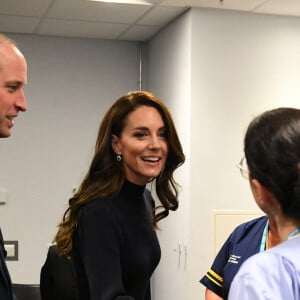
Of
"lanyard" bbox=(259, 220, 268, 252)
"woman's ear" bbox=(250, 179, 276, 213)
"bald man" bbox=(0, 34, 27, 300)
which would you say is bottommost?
"lanyard" bbox=(259, 220, 268, 252)

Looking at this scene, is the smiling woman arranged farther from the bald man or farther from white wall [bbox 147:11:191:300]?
white wall [bbox 147:11:191:300]

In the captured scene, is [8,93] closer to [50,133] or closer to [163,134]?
[163,134]

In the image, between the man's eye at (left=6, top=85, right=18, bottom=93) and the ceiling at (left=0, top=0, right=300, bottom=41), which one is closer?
the man's eye at (left=6, top=85, right=18, bottom=93)

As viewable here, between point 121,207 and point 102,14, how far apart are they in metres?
2.39

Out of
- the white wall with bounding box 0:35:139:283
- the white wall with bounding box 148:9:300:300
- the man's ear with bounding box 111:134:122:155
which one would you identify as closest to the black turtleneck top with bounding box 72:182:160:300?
the man's ear with bounding box 111:134:122:155

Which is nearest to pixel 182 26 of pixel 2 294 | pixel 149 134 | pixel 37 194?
pixel 37 194

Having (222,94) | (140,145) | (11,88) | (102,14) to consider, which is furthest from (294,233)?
(102,14)

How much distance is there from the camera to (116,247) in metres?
1.66

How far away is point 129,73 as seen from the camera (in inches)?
183

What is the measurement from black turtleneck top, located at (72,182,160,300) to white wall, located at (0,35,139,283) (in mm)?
2692

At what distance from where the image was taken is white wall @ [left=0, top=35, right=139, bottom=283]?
439 centimetres

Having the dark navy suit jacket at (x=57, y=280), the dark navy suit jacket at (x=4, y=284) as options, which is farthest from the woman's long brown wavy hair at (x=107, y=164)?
the dark navy suit jacket at (x=57, y=280)

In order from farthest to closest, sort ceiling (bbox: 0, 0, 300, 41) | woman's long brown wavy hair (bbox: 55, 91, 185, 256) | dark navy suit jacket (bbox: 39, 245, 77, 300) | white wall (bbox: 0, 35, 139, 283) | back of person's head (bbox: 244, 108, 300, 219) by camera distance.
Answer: white wall (bbox: 0, 35, 139, 283), ceiling (bbox: 0, 0, 300, 41), dark navy suit jacket (bbox: 39, 245, 77, 300), woman's long brown wavy hair (bbox: 55, 91, 185, 256), back of person's head (bbox: 244, 108, 300, 219)

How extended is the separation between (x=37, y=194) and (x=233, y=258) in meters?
2.80
